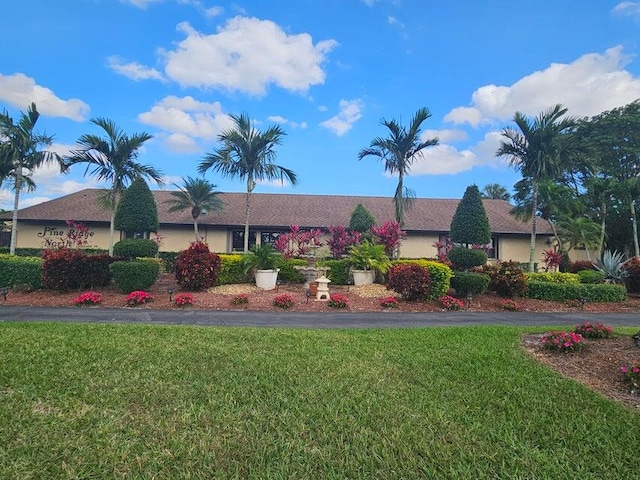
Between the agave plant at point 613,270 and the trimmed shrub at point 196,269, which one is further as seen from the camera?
the agave plant at point 613,270

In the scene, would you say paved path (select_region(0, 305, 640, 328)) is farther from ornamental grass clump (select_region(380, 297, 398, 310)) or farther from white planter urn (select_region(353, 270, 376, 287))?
white planter urn (select_region(353, 270, 376, 287))

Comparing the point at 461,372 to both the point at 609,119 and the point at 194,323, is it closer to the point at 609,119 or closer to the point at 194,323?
the point at 194,323

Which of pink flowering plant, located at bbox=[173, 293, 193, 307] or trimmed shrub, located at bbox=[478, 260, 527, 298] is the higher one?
trimmed shrub, located at bbox=[478, 260, 527, 298]

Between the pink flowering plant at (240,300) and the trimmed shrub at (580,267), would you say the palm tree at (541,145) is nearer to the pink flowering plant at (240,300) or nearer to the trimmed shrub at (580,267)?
the trimmed shrub at (580,267)

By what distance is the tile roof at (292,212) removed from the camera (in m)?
23.8

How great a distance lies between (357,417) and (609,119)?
114 feet

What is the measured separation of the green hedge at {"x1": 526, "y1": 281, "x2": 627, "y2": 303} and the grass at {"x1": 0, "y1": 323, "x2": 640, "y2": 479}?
8.28 meters

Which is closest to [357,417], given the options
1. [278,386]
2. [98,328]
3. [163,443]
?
[278,386]

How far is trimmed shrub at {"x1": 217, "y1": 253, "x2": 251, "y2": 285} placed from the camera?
1341cm

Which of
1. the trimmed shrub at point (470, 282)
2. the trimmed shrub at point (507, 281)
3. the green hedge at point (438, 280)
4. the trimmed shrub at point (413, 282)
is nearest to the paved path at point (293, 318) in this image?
the trimmed shrub at point (413, 282)

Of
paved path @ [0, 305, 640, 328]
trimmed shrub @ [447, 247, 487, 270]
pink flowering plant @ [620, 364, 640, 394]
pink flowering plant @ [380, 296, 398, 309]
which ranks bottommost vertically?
paved path @ [0, 305, 640, 328]

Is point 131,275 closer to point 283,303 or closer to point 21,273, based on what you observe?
point 21,273

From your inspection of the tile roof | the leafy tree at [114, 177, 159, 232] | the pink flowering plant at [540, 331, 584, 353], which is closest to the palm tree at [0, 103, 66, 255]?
the tile roof

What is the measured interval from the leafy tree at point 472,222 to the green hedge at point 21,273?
13951mm
